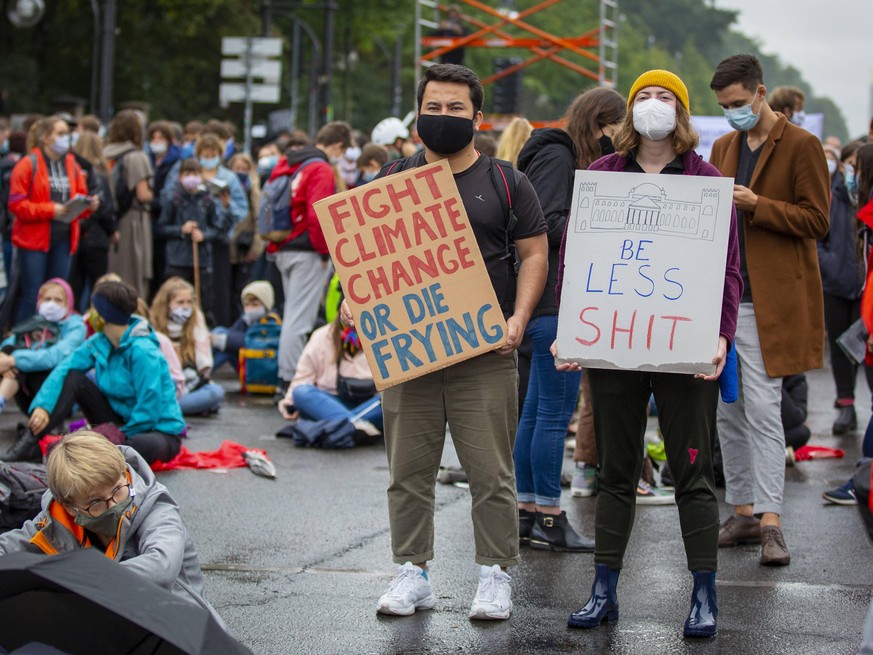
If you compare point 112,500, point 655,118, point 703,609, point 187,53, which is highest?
point 187,53

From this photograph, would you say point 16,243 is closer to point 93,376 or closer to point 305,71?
Answer: point 93,376

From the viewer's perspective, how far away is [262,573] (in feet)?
19.1

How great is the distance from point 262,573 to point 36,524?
155 centimetres

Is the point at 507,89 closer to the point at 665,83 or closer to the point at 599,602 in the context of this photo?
the point at 665,83

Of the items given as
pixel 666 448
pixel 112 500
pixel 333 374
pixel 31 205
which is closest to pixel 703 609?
pixel 666 448

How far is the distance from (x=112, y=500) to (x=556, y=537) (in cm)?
251

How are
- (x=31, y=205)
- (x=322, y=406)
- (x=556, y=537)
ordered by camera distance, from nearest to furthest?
(x=556, y=537) < (x=322, y=406) < (x=31, y=205)

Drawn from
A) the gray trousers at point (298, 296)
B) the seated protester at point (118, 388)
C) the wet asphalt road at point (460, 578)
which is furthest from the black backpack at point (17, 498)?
the gray trousers at point (298, 296)

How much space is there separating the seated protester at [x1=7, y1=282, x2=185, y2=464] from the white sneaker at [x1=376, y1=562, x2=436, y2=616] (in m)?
2.94

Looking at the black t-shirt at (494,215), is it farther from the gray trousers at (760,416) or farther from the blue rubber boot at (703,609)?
the gray trousers at (760,416)

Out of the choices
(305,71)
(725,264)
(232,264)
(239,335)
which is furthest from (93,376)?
(305,71)

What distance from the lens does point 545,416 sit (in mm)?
6145

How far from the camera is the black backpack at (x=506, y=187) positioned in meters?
5.05

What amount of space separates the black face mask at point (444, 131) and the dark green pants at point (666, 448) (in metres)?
0.97
